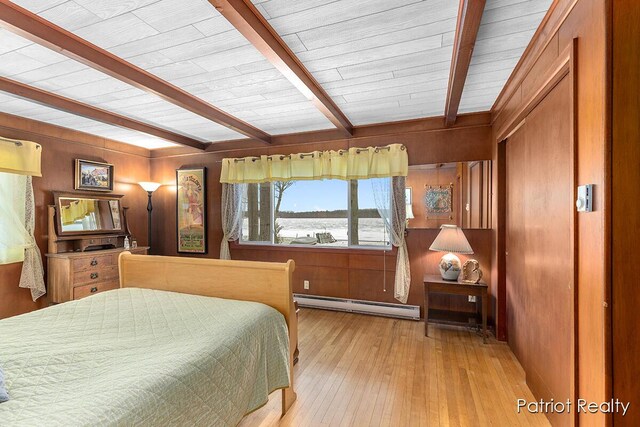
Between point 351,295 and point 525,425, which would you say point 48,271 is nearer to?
point 351,295

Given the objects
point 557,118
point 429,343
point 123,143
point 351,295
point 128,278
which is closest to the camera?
point 557,118

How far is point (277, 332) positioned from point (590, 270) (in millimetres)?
1636

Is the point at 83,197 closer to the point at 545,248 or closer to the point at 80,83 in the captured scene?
the point at 80,83

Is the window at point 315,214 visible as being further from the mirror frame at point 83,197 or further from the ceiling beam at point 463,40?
the mirror frame at point 83,197

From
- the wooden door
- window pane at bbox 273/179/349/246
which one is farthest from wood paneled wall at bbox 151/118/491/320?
the wooden door

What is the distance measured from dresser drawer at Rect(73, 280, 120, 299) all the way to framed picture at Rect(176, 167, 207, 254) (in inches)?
42.7

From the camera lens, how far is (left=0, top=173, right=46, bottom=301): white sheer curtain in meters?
3.08

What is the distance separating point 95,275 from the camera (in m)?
3.50

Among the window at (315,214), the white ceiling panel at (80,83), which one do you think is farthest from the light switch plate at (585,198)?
the white ceiling panel at (80,83)

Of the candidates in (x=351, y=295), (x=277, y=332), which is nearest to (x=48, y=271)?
(x=277, y=332)

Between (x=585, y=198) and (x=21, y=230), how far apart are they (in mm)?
4970

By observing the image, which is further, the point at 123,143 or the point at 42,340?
the point at 123,143

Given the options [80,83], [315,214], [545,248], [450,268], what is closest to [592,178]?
[545,248]

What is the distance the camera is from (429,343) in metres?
2.81
